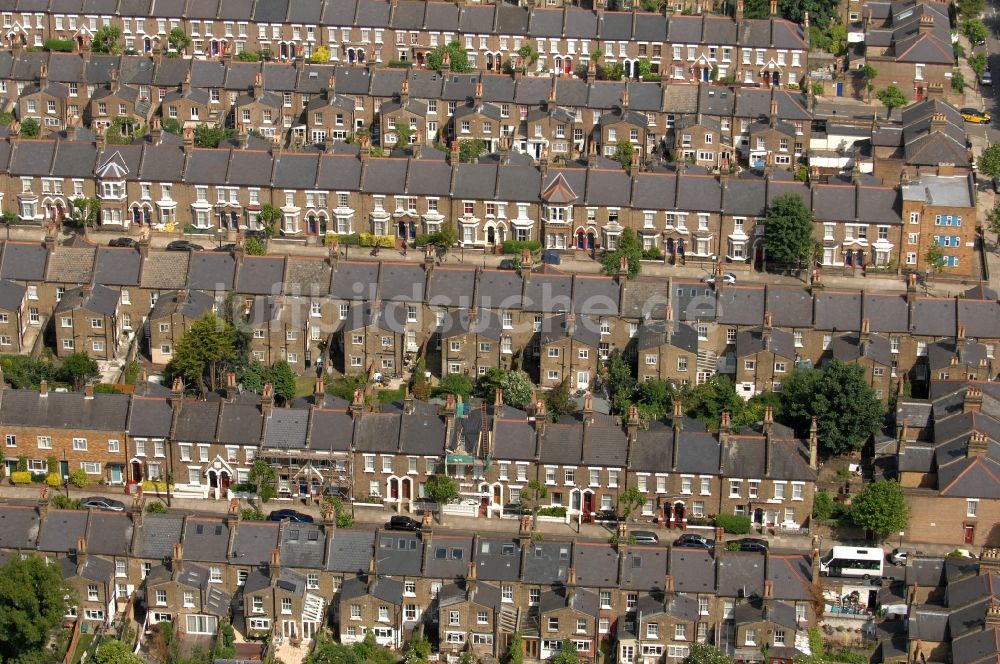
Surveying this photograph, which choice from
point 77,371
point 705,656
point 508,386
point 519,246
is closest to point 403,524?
point 508,386

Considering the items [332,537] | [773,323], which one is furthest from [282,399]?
[773,323]

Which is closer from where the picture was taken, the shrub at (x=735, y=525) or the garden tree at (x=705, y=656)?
the garden tree at (x=705, y=656)

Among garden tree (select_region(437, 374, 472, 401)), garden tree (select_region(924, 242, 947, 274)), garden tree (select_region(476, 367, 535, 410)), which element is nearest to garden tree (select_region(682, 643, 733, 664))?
garden tree (select_region(476, 367, 535, 410))

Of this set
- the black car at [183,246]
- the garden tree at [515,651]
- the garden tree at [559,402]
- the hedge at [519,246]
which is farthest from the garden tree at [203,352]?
the garden tree at [515,651]

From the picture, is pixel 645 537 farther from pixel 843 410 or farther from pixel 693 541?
pixel 843 410

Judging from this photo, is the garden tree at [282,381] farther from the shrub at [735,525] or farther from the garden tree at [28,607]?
the shrub at [735,525]
